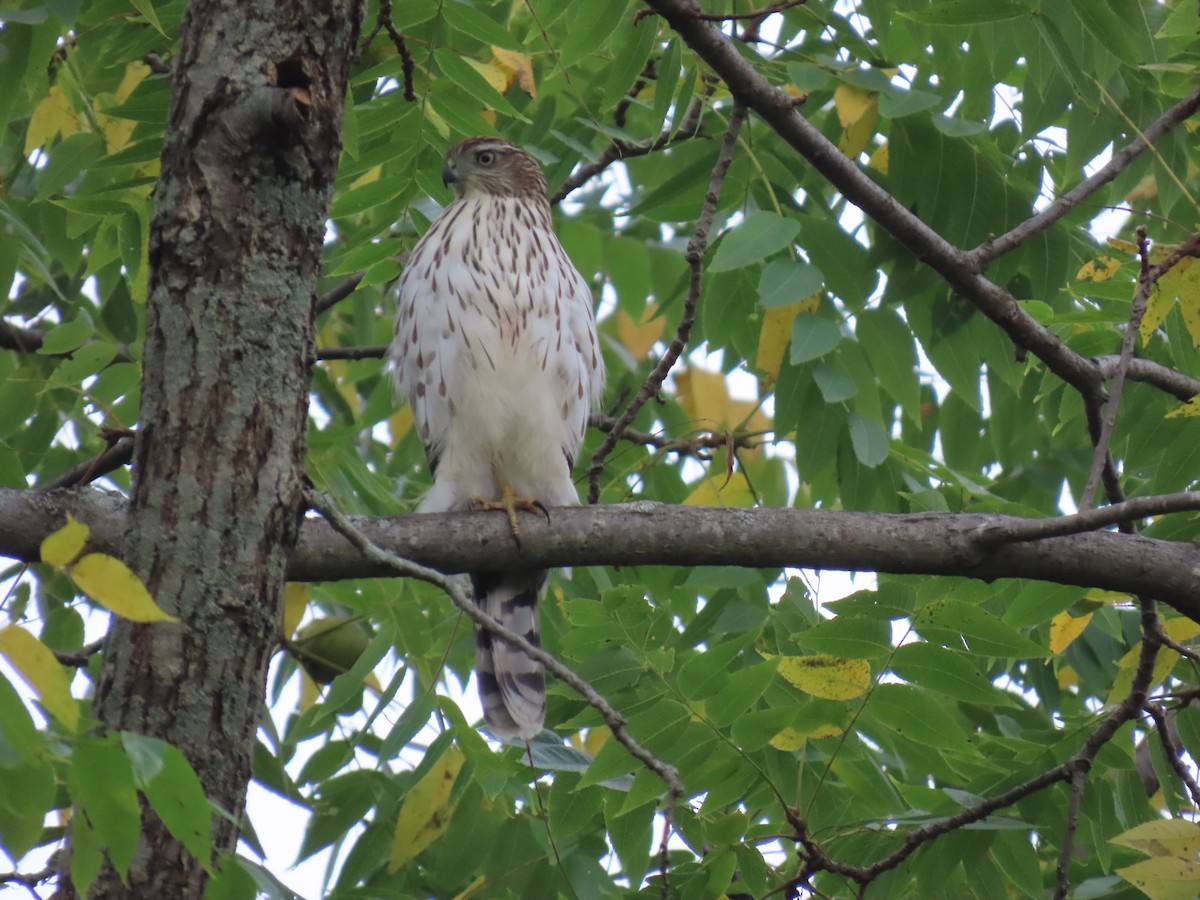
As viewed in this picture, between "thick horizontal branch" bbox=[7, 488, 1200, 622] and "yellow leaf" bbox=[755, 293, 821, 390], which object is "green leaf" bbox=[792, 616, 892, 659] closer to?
"thick horizontal branch" bbox=[7, 488, 1200, 622]

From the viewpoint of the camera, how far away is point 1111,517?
234 centimetres

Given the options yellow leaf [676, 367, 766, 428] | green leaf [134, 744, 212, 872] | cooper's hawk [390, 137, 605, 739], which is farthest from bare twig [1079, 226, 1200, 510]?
yellow leaf [676, 367, 766, 428]

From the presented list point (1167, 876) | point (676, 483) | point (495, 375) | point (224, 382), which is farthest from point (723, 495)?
point (224, 382)

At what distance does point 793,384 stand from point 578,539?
3.27 feet

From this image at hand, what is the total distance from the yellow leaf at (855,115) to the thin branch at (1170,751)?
1495 mm

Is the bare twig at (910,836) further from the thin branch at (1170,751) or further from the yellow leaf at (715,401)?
the yellow leaf at (715,401)

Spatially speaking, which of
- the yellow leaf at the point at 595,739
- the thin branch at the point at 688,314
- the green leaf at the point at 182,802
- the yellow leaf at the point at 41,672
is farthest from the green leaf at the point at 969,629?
the yellow leaf at the point at 595,739

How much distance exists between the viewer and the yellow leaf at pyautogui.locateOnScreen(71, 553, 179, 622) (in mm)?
1478

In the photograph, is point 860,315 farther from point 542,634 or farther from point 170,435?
point 170,435

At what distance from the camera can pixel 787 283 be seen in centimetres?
301

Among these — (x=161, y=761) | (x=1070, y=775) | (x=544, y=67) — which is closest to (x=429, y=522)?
(x=161, y=761)

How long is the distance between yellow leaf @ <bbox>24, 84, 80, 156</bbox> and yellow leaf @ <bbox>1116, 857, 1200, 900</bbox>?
10.1ft

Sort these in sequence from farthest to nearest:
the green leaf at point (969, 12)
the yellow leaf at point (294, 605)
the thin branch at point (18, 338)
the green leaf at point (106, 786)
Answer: the thin branch at point (18, 338) < the yellow leaf at point (294, 605) < the green leaf at point (969, 12) < the green leaf at point (106, 786)

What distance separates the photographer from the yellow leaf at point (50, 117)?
3523mm
